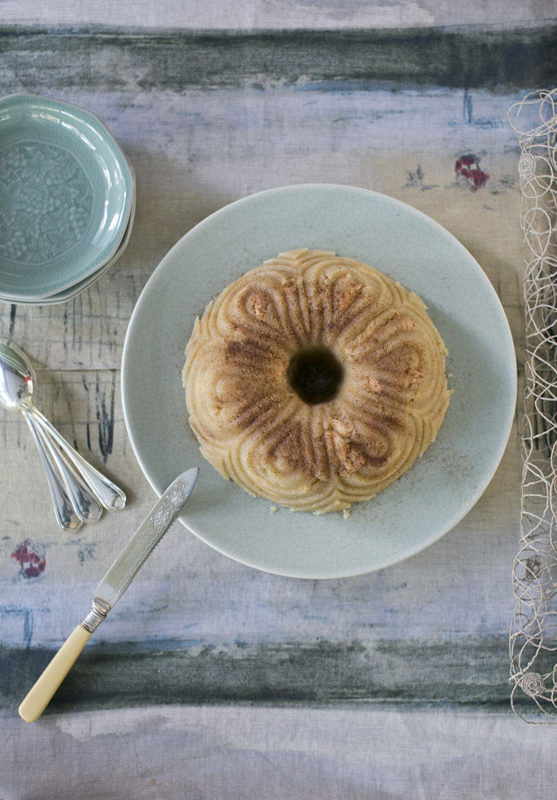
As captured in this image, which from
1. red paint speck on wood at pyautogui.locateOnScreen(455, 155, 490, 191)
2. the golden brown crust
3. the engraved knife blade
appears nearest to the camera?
the golden brown crust

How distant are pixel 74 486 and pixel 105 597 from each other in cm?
34

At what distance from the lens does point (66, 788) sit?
2123 millimetres

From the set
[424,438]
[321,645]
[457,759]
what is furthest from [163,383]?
[457,759]

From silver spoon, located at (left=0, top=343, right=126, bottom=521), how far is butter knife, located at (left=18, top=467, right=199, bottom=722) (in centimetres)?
16

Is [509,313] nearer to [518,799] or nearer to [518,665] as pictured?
[518,665]

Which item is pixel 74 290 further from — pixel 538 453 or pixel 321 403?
pixel 538 453

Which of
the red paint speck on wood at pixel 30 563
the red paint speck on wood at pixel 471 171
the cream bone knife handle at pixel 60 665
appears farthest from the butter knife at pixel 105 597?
the red paint speck on wood at pixel 471 171

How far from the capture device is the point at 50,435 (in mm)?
2141

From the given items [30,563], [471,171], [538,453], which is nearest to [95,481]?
[30,563]

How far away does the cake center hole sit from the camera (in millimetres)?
2049

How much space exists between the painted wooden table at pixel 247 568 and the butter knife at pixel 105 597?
0.09 metres

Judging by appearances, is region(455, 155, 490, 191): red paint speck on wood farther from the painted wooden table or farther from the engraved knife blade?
the engraved knife blade

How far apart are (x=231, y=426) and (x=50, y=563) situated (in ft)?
2.52

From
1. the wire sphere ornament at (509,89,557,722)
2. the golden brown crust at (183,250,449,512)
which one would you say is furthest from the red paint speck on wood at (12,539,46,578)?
the wire sphere ornament at (509,89,557,722)
